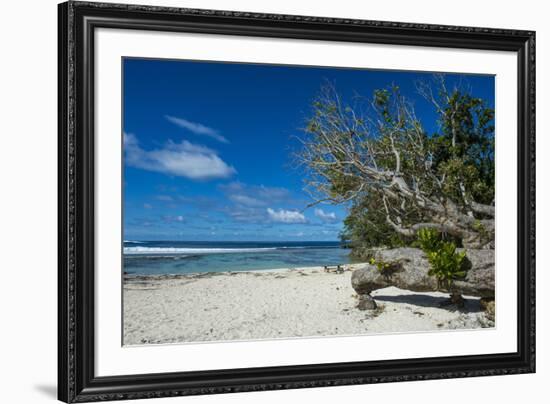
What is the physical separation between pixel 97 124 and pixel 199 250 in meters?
1.42

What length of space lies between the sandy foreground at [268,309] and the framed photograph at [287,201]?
2 cm

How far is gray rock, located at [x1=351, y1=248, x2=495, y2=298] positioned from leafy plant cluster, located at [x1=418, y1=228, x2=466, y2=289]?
45 millimetres

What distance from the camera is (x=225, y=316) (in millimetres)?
5520

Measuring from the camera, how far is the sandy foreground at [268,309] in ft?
17.1

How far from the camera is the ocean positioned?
5383 mm

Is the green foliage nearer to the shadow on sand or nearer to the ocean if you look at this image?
the shadow on sand

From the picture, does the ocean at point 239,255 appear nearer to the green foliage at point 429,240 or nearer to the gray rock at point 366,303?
the gray rock at point 366,303

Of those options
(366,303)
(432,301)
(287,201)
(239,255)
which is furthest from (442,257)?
(239,255)

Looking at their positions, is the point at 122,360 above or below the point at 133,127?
below

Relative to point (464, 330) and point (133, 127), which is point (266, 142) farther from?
point (464, 330)

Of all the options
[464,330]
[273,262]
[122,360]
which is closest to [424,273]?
[464,330]

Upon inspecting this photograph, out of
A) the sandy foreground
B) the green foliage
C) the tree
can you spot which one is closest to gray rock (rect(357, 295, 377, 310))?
the sandy foreground

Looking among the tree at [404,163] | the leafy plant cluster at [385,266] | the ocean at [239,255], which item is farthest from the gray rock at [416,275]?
the ocean at [239,255]

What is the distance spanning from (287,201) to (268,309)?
968 millimetres
